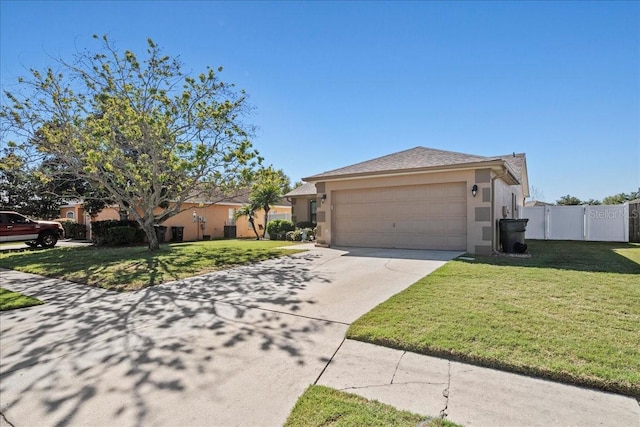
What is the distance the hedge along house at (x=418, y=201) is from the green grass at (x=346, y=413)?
904 centimetres

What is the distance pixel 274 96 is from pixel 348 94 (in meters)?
2.90

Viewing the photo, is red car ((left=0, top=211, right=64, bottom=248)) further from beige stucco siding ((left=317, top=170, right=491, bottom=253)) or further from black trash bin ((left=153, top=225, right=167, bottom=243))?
beige stucco siding ((left=317, top=170, right=491, bottom=253))

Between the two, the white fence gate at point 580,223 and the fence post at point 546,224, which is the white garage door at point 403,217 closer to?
the white fence gate at point 580,223

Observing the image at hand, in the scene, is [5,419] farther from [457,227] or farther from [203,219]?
[203,219]

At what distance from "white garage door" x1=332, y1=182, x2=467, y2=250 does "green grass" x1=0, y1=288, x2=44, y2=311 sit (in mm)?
9516

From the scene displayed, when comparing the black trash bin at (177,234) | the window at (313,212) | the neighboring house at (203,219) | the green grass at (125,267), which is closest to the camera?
the green grass at (125,267)

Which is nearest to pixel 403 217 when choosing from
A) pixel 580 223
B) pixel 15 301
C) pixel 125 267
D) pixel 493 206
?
pixel 493 206

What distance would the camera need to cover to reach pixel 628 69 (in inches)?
366

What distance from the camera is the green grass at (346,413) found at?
2.29 m

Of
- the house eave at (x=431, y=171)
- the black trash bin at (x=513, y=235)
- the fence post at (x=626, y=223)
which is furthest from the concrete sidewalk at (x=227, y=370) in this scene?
the fence post at (x=626, y=223)

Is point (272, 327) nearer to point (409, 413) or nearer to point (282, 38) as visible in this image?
point (409, 413)

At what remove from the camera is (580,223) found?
15836 mm

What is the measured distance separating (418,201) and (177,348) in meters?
9.62

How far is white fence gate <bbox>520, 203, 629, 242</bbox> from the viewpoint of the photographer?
15.1 metres
